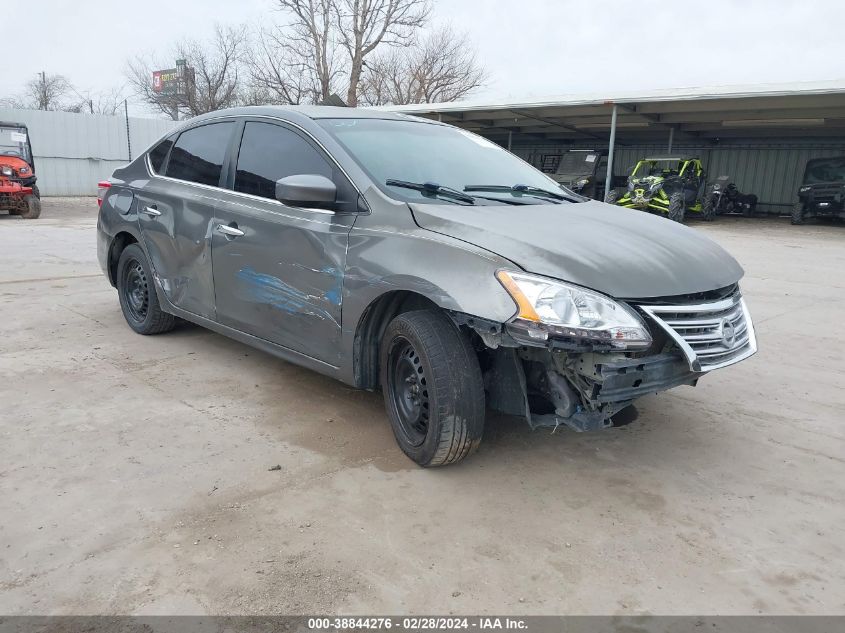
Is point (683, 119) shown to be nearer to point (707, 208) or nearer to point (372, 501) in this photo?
point (707, 208)

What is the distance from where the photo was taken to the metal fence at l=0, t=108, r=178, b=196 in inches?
935

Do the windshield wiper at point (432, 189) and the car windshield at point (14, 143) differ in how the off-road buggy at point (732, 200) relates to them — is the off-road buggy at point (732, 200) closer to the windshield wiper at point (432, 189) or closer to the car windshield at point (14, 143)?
the car windshield at point (14, 143)

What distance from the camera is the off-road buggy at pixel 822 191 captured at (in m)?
18.0

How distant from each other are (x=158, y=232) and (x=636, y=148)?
2572 cm

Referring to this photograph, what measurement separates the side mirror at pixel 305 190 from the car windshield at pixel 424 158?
252mm

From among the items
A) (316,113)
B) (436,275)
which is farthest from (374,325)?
(316,113)

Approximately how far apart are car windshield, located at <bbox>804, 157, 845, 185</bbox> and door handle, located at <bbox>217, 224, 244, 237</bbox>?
19.6 metres

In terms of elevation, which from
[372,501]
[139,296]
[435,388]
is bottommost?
[372,501]

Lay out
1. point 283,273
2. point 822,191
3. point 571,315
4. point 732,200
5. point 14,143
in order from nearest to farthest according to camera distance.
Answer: point 571,315
point 283,273
point 14,143
point 822,191
point 732,200

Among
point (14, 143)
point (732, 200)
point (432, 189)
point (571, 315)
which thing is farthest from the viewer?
point (732, 200)

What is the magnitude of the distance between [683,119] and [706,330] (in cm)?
1963

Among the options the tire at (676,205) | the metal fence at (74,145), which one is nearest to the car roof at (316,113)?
the tire at (676,205)

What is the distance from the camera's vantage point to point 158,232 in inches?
178

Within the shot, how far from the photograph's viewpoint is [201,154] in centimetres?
434
